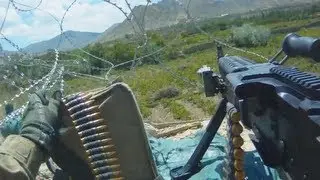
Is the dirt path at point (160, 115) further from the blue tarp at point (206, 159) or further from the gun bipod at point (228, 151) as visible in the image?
the gun bipod at point (228, 151)

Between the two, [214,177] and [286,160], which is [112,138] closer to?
[286,160]

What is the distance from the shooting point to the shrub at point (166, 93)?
21.0m

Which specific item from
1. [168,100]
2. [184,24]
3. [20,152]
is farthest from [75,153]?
[168,100]

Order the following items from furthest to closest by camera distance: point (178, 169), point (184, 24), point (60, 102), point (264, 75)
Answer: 1. point (184, 24)
2. point (178, 169)
3. point (60, 102)
4. point (264, 75)

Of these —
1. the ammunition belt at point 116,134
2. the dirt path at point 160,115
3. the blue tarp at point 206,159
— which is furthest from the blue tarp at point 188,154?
the dirt path at point 160,115

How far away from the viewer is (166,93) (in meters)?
21.2

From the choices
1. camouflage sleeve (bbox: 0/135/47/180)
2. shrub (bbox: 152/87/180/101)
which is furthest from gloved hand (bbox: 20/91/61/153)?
shrub (bbox: 152/87/180/101)

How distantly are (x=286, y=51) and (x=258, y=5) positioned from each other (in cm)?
18021

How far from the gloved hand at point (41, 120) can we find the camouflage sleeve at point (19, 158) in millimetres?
62

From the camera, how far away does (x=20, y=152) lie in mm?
3078

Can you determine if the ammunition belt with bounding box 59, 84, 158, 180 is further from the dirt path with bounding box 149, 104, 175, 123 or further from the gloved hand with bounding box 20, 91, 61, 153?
the dirt path with bounding box 149, 104, 175, 123

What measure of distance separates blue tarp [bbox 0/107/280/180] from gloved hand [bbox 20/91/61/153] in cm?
38

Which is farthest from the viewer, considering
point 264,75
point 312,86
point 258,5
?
point 258,5

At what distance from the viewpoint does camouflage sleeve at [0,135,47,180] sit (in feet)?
9.38
